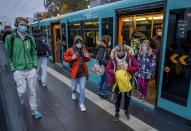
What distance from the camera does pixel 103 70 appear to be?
4391 millimetres

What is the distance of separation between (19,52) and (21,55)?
0.06m

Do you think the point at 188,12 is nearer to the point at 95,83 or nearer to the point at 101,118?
the point at 101,118

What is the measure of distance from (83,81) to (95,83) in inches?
76.1

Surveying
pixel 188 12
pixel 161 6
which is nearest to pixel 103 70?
pixel 161 6

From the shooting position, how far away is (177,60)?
3303 mm

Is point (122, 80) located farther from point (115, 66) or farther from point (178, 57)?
point (178, 57)

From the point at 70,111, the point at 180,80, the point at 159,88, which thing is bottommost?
the point at 70,111

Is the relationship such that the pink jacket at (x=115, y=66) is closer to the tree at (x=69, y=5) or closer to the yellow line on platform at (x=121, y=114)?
the yellow line on platform at (x=121, y=114)

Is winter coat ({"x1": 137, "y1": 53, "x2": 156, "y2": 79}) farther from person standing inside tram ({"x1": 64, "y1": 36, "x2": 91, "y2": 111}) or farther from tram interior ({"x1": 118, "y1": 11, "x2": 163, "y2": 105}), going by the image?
person standing inside tram ({"x1": 64, "y1": 36, "x2": 91, "y2": 111})

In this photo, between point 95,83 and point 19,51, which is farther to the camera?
point 95,83

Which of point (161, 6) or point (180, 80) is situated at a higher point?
point (161, 6)

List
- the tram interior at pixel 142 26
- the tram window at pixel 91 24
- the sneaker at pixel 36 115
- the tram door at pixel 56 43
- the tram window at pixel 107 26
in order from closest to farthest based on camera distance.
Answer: the sneaker at pixel 36 115 → the tram window at pixel 107 26 → the tram window at pixel 91 24 → the tram interior at pixel 142 26 → the tram door at pixel 56 43

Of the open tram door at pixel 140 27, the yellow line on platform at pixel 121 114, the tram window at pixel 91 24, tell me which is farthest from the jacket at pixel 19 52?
the tram window at pixel 91 24

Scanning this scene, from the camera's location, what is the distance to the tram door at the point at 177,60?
312cm
